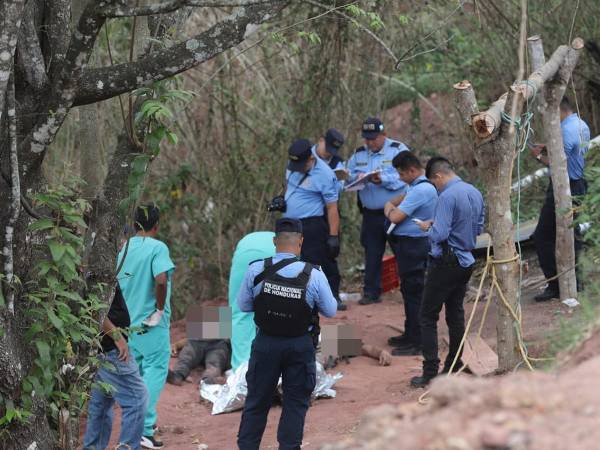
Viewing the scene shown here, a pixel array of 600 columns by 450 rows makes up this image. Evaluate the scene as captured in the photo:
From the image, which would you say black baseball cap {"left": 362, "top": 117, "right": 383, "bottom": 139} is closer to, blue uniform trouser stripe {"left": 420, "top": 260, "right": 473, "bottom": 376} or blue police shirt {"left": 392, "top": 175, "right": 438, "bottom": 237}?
blue police shirt {"left": 392, "top": 175, "right": 438, "bottom": 237}

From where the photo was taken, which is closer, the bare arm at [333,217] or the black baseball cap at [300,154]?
the black baseball cap at [300,154]

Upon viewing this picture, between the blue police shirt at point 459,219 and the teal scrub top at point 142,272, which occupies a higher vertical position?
the blue police shirt at point 459,219

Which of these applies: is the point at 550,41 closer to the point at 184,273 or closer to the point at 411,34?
the point at 411,34

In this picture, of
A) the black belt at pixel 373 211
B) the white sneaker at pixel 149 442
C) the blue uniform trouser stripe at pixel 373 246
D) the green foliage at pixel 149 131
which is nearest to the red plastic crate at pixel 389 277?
the blue uniform trouser stripe at pixel 373 246

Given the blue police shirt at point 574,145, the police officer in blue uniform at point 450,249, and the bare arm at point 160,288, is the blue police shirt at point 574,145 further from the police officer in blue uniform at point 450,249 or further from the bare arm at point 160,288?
the bare arm at point 160,288

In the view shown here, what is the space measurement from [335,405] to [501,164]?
2712 mm

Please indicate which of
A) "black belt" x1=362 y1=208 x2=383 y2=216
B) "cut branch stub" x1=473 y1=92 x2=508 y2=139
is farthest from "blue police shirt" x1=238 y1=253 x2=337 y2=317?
"black belt" x1=362 y1=208 x2=383 y2=216

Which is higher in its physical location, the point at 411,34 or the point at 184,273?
the point at 411,34

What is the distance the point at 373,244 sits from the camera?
10352 mm

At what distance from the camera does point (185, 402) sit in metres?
8.77

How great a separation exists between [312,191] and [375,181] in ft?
2.13

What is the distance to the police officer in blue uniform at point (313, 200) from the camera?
989 cm

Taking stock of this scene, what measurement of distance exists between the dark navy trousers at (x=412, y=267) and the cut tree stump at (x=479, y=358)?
1.15m

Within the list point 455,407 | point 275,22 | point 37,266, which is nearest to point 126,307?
point 37,266
